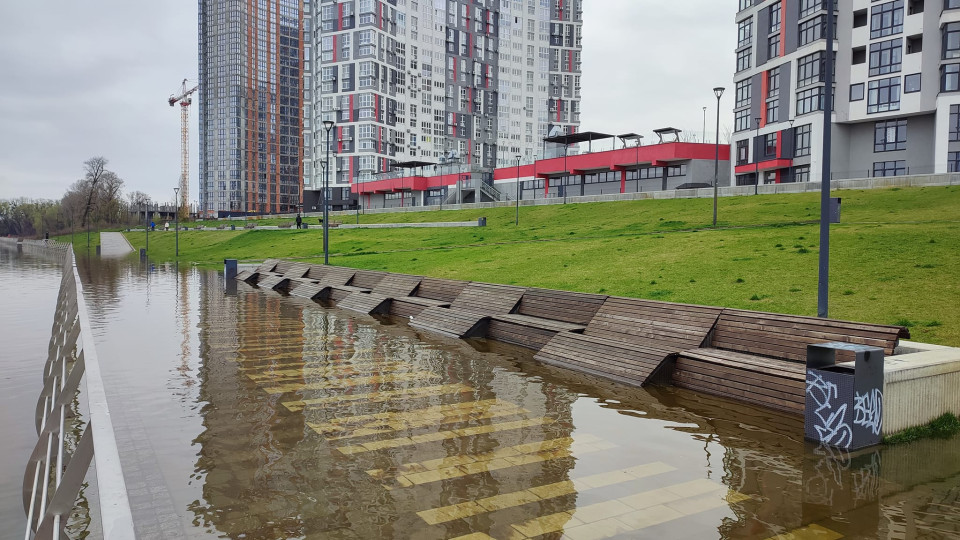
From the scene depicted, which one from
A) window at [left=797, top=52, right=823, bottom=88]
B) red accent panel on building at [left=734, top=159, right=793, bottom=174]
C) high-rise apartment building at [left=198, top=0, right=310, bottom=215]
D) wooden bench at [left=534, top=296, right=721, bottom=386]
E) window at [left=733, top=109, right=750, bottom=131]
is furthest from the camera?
high-rise apartment building at [left=198, top=0, right=310, bottom=215]

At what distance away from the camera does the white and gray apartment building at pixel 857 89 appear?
45469 millimetres

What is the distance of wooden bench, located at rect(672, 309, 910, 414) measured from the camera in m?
8.50

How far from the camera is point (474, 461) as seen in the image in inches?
267

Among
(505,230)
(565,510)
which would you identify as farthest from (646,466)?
(505,230)

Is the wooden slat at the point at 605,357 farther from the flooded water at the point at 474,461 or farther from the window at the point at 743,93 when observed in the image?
the window at the point at 743,93

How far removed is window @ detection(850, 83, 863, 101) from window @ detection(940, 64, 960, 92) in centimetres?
577

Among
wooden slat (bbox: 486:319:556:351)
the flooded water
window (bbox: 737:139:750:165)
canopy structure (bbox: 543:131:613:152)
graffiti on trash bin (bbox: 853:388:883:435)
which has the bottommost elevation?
the flooded water

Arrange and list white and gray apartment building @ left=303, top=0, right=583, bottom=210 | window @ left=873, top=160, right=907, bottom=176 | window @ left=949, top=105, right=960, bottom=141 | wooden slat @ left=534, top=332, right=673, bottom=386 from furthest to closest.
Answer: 1. white and gray apartment building @ left=303, top=0, right=583, bottom=210
2. window @ left=873, top=160, right=907, bottom=176
3. window @ left=949, top=105, right=960, bottom=141
4. wooden slat @ left=534, top=332, right=673, bottom=386

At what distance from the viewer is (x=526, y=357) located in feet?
41.3

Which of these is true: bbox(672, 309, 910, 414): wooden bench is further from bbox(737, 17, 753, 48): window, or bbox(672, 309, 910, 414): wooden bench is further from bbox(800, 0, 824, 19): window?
bbox(737, 17, 753, 48): window

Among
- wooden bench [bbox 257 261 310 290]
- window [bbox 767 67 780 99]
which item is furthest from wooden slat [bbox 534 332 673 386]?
window [bbox 767 67 780 99]

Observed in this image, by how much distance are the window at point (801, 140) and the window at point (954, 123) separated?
920 cm

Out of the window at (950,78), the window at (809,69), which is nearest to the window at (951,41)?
the window at (950,78)

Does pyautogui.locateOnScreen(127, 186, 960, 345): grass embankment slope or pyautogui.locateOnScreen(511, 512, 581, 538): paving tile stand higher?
pyautogui.locateOnScreen(127, 186, 960, 345): grass embankment slope
